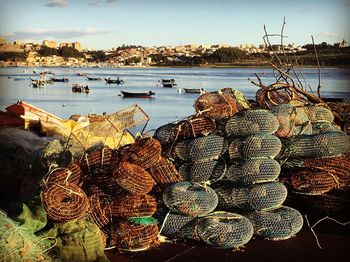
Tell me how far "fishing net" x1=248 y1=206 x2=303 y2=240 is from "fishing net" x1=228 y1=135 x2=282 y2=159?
48cm

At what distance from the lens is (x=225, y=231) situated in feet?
12.6

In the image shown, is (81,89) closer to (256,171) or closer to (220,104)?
(220,104)

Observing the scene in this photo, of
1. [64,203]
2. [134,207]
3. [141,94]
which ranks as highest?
[64,203]

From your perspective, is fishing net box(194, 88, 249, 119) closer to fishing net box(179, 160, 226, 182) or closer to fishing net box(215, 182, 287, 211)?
fishing net box(179, 160, 226, 182)

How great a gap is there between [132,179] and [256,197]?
1006mm

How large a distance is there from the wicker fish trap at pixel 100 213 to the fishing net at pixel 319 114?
2.34 metres

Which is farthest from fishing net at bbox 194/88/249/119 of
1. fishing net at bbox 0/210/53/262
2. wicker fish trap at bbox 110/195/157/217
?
fishing net at bbox 0/210/53/262

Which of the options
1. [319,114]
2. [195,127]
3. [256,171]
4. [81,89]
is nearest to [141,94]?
[81,89]

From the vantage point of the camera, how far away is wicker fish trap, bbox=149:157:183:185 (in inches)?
164

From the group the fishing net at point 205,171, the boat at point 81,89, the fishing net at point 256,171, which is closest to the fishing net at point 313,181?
the fishing net at point 256,171

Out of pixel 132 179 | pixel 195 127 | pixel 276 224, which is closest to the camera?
pixel 132 179

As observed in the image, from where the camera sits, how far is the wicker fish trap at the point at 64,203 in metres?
3.52

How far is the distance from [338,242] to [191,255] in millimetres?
1199

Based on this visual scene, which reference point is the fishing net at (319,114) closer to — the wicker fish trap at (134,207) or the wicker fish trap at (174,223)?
the wicker fish trap at (174,223)
